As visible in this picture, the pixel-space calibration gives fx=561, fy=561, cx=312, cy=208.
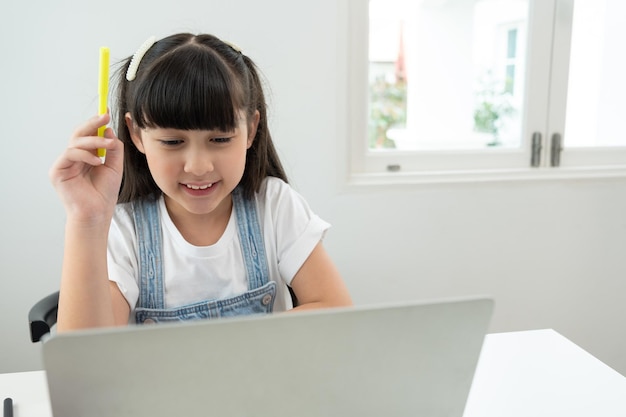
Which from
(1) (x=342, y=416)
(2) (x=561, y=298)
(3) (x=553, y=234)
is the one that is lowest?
(2) (x=561, y=298)

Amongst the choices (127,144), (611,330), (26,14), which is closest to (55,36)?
(26,14)

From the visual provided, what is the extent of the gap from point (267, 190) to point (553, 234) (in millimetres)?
1312

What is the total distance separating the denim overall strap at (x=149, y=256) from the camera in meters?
1.01

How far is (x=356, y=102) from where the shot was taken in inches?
72.9

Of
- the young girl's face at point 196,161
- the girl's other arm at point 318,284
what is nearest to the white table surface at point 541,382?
the girl's other arm at point 318,284

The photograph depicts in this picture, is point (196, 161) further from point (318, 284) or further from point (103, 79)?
point (318, 284)

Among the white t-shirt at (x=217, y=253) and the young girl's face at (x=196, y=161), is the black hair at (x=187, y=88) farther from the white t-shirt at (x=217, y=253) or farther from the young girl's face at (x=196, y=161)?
the white t-shirt at (x=217, y=253)

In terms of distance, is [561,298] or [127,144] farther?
[561,298]

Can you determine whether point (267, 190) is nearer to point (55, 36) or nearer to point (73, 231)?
point (73, 231)

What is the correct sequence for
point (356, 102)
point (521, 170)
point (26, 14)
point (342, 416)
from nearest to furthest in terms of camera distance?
1. point (342, 416)
2. point (26, 14)
3. point (356, 102)
4. point (521, 170)

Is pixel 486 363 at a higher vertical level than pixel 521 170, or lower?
lower

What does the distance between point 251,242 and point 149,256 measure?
19 cm

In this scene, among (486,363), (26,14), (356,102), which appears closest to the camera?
(486,363)

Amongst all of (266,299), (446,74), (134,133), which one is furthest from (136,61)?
(446,74)
